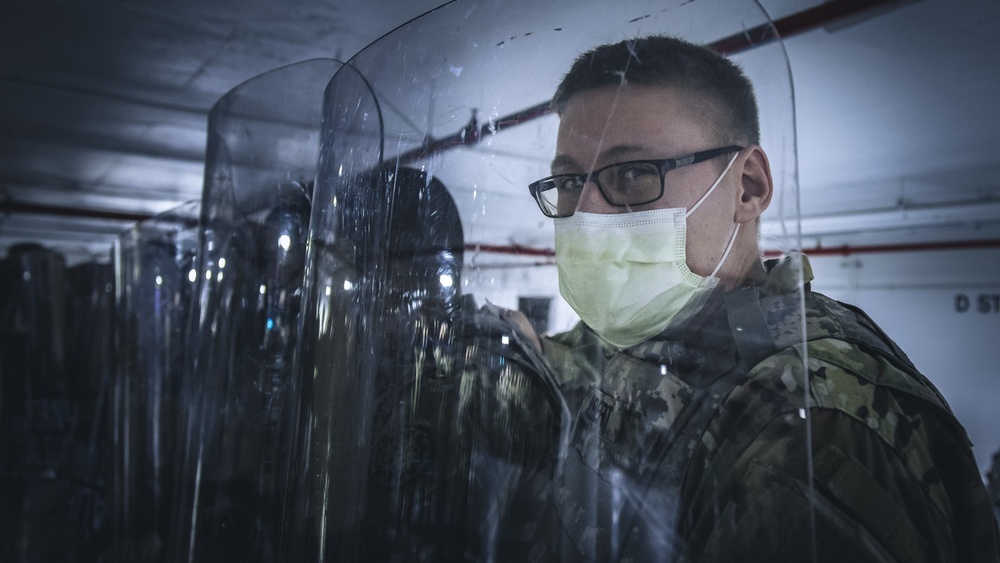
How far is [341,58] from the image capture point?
196 cm

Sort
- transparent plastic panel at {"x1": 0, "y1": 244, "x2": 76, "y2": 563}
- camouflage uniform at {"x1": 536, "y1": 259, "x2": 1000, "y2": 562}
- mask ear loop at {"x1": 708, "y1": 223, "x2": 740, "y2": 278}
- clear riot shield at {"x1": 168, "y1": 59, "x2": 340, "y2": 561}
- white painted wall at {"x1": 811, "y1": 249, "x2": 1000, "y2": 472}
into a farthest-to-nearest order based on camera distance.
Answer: white painted wall at {"x1": 811, "y1": 249, "x2": 1000, "y2": 472}
transparent plastic panel at {"x1": 0, "y1": 244, "x2": 76, "y2": 563}
clear riot shield at {"x1": 168, "y1": 59, "x2": 340, "y2": 561}
mask ear loop at {"x1": 708, "y1": 223, "x2": 740, "y2": 278}
camouflage uniform at {"x1": 536, "y1": 259, "x2": 1000, "y2": 562}

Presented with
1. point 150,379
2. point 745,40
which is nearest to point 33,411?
point 150,379

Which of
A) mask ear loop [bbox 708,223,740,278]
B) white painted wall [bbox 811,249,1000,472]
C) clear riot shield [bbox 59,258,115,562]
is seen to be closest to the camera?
mask ear loop [bbox 708,223,740,278]

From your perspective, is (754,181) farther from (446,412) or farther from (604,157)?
(446,412)

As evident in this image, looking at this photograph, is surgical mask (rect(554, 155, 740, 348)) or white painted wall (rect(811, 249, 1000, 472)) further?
white painted wall (rect(811, 249, 1000, 472))

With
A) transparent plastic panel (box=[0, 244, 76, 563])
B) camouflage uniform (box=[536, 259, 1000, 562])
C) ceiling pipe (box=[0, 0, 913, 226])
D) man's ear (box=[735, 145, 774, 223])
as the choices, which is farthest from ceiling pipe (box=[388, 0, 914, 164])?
transparent plastic panel (box=[0, 244, 76, 563])

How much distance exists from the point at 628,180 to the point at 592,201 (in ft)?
0.13

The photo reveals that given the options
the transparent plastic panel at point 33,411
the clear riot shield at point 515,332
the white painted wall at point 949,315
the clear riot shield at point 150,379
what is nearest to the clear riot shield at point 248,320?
the clear riot shield at point 515,332

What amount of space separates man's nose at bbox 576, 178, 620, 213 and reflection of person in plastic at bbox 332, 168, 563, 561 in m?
0.14

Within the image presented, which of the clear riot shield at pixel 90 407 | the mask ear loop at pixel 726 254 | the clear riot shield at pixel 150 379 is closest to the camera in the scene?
the mask ear loop at pixel 726 254

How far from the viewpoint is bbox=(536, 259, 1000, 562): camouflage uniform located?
1.86ft

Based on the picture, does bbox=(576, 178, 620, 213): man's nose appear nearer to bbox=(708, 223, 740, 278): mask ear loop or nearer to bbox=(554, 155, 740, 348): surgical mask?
bbox=(554, 155, 740, 348): surgical mask

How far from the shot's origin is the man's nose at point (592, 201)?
0.66 m

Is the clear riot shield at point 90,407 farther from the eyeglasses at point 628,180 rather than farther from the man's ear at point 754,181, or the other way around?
the man's ear at point 754,181
